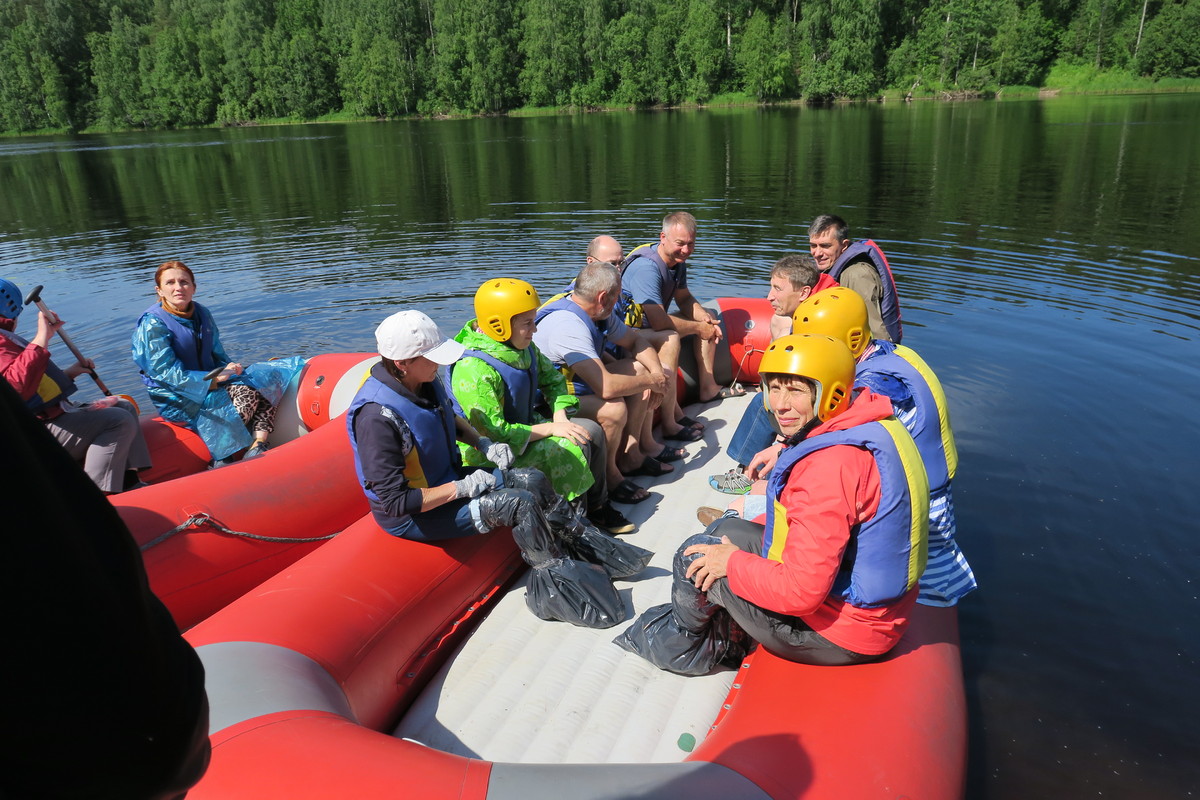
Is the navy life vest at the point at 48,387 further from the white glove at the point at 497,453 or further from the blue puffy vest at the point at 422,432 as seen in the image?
the white glove at the point at 497,453

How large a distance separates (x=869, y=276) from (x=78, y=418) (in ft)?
16.3

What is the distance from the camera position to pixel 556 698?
3.16 meters

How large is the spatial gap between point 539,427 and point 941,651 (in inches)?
87.6

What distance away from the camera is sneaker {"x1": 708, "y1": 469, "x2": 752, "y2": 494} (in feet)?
15.8

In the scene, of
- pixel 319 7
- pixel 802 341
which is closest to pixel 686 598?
pixel 802 341

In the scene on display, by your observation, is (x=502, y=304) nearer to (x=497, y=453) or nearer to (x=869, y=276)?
(x=497, y=453)

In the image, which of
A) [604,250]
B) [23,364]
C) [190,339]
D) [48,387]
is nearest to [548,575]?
[604,250]

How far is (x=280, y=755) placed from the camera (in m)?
2.12

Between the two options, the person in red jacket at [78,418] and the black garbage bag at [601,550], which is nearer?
the black garbage bag at [601,550]

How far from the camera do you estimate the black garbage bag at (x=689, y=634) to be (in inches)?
121

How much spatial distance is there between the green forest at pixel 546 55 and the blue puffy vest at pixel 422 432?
5089cm

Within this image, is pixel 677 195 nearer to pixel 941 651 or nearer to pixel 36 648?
pixel 941 651

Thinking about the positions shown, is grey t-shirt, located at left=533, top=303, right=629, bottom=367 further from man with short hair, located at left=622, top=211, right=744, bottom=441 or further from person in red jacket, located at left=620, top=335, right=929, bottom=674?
person in red jacket, located at left=620, top=335, right=929, bottom=674

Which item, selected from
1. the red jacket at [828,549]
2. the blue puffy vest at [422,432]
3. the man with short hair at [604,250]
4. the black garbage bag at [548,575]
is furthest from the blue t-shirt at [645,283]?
the red jacket at [828,549]
